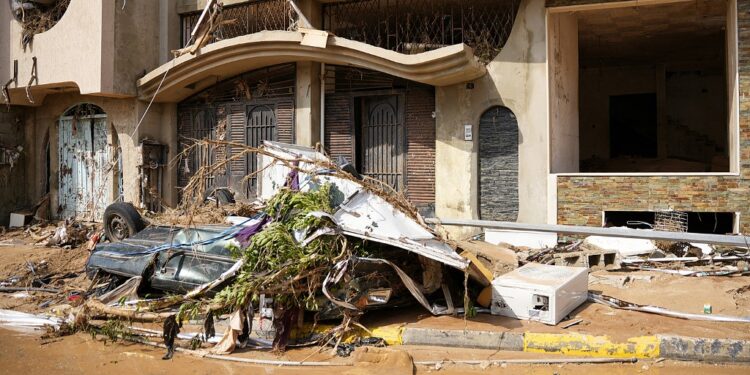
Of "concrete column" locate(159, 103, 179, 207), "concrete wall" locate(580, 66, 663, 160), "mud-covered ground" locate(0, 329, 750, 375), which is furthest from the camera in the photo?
"concrete wall" locate(580, 66, 663, 160)

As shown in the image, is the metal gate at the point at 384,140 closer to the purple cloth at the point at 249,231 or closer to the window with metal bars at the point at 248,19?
the window with metal bars at the point at 248,19

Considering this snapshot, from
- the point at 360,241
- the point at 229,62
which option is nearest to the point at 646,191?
the point at 360,241

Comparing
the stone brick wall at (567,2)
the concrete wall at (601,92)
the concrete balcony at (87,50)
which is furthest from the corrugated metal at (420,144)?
the concrete wall at (601,92)

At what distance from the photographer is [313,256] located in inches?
219

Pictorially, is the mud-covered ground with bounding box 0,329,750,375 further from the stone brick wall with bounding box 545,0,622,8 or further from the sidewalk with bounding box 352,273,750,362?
the stone brick wall with bounding box 545,0,622,8

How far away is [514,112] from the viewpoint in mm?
10164

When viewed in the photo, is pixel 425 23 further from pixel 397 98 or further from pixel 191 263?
pixel 191 263

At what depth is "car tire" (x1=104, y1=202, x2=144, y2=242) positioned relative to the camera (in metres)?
9.92

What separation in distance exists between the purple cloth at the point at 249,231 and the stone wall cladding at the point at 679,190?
5.54m

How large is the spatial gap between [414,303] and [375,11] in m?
7.38

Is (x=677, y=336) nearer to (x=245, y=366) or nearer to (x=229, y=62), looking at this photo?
(x=245, y=366)

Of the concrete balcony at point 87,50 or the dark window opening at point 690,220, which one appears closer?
the dark window opening at point 690,220

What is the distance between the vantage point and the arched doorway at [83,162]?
1388 cm

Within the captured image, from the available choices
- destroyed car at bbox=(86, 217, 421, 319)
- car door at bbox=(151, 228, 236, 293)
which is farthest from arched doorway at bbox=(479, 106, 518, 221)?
car door at bbox=(151, 228, 236, 293)
